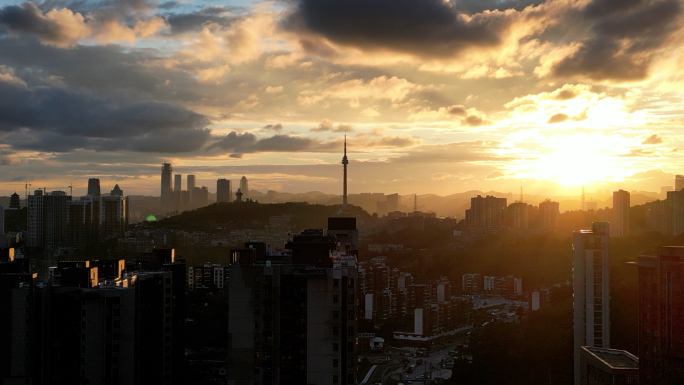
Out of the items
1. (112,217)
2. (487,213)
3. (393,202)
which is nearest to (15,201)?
(112,217)

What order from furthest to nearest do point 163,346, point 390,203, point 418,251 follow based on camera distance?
point 390,203, point 418,251, point 163,346

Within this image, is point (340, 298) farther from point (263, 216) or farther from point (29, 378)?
point (263, 216)

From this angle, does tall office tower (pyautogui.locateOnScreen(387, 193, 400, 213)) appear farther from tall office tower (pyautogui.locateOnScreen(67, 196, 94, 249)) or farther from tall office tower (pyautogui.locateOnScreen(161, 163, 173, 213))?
tall office tower (pyautogui.locateOnScreen(67, 196, 94, 249))

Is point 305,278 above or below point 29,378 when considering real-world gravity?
above

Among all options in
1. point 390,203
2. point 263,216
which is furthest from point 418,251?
point 390,203

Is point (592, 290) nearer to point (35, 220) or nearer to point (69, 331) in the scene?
point (69, 331)

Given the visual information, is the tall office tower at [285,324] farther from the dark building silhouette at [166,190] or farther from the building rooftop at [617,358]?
the dark building silhouette at [166,190]
